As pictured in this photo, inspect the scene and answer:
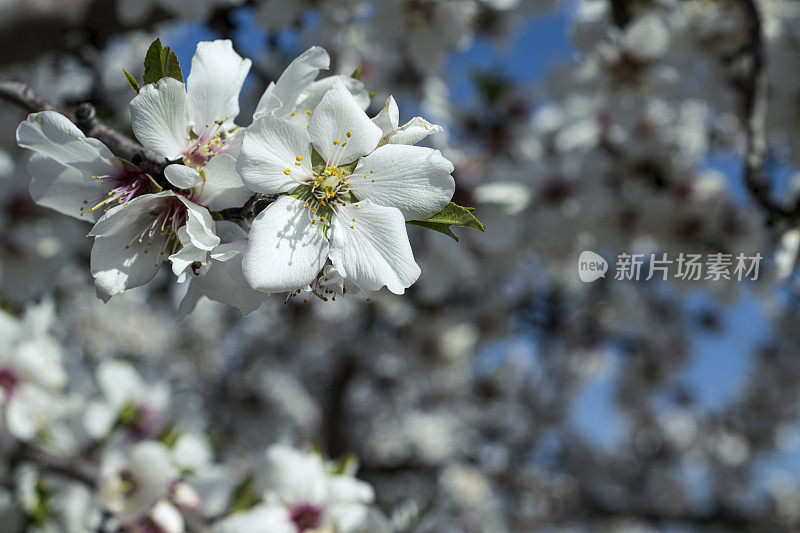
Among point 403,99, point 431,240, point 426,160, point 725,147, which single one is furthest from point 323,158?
point 725,147

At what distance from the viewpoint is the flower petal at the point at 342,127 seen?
2.47 feet

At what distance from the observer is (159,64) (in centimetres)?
78

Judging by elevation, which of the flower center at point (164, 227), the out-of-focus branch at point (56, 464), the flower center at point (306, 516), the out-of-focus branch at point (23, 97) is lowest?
the out-of-focus branch at point (56, 464)

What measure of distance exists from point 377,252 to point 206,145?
0.92 feet

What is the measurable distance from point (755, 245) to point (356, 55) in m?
1.78

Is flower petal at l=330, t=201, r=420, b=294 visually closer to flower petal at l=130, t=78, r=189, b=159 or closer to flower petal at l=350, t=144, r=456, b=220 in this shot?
flower petal at l=350, t=144, r=456, b=220

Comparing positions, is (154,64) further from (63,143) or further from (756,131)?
(756,131)

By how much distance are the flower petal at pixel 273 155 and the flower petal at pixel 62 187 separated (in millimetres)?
237

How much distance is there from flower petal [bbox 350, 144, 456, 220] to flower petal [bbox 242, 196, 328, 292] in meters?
0.10

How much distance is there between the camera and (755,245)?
251 centimetres

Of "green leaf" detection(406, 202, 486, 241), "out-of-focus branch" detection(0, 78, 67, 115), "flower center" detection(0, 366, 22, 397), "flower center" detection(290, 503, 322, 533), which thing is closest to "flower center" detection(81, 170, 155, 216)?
"out-of-focus branch" detection(0, 78, 67, 115)

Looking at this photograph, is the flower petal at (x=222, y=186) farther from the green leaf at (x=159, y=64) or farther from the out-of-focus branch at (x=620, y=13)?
the out-of-focus branch at (x=620, y=13)

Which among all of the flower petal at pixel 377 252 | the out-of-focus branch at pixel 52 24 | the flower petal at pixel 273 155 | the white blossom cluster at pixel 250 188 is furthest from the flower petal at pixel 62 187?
the out-of-focus branch at pixel 52 24

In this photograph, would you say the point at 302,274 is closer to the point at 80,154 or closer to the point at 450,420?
the point at 80,154
